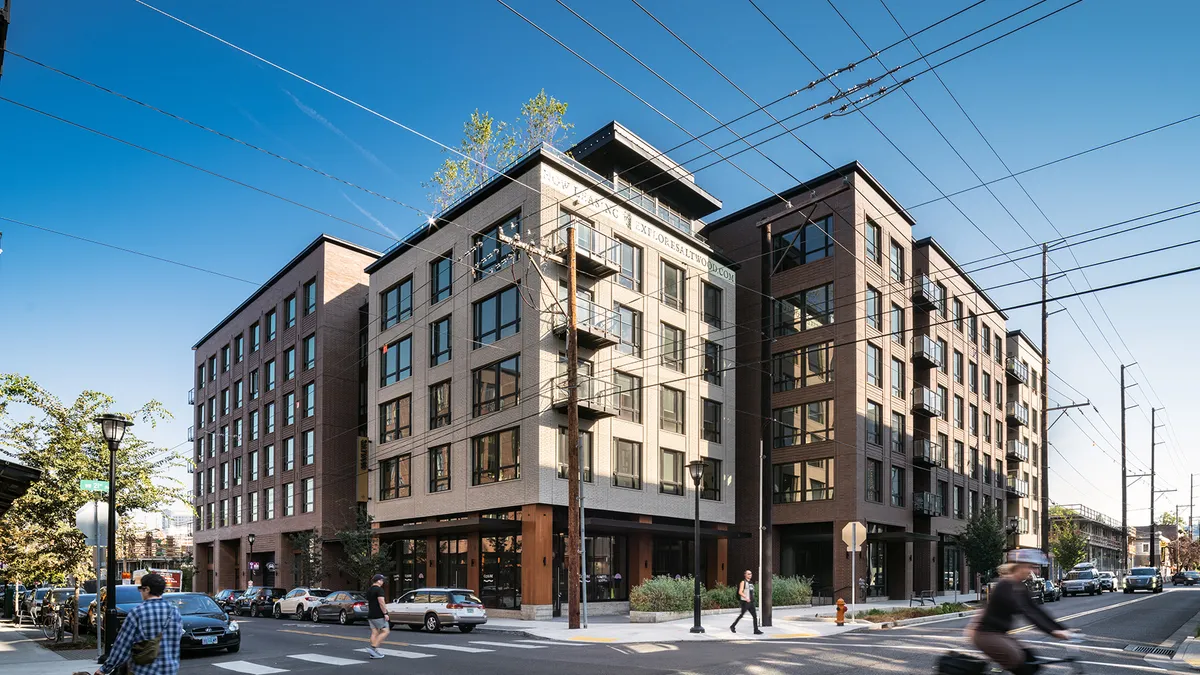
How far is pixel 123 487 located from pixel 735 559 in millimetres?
28675

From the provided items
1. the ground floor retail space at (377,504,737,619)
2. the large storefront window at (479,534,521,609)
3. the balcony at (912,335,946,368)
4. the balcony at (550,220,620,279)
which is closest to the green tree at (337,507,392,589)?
the ground floor retail space at (377,504,737,619)

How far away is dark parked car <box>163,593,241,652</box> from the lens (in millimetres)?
19094

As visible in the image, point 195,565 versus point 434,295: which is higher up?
point 434,295

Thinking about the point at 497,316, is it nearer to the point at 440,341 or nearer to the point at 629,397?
the point at 440,341

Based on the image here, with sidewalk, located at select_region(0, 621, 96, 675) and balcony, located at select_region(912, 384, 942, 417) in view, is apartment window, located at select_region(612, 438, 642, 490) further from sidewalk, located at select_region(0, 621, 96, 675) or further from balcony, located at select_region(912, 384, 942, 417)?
sidewalk, located at select_region(0, 621, 96, 675)

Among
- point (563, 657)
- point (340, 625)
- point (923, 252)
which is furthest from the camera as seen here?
point (923, 252)

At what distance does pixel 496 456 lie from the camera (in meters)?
34.8

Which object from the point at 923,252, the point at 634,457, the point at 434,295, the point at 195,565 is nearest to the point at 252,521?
the point at 195,565

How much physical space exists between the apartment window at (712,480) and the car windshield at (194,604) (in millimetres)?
24218

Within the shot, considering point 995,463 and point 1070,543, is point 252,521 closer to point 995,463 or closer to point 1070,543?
point 995,463

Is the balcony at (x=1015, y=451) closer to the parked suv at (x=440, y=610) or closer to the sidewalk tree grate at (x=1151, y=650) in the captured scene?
the parked suv at (x=440, y=610)

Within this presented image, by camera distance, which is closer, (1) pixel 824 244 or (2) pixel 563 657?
(2) pixel 563 657

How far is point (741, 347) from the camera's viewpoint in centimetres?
4472

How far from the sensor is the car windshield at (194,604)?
66.5ft
